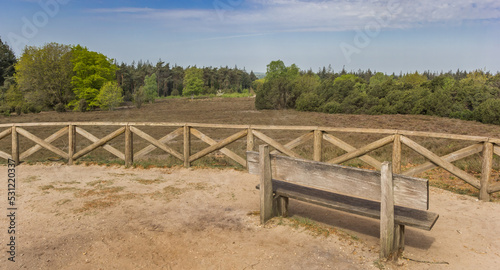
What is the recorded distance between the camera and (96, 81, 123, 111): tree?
4303 cm

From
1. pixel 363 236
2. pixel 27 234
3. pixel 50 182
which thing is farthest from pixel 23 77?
pixel 363 236

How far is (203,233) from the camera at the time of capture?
15.5 ft

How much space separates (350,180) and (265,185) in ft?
4.21

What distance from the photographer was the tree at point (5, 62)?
168ft

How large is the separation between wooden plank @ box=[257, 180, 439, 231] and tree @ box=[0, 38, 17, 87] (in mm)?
58540

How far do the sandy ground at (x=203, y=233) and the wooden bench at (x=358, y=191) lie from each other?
0.34m

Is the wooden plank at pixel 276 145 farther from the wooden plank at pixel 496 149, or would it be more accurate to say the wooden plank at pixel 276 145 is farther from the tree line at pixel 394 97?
the tree line at pixel 394 97

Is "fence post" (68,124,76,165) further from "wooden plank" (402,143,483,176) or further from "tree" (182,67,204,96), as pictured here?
"tree" (182,67,204,96)

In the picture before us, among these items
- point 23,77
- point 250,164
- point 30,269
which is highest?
point 23,77

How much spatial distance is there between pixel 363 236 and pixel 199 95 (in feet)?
260

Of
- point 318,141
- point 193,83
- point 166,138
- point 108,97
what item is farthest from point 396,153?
point 193,83

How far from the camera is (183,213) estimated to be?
18.2 feet

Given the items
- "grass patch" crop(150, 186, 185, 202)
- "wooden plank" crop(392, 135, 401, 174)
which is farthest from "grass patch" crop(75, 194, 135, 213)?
"wooden plank" crop(392, 135, 401, 174)

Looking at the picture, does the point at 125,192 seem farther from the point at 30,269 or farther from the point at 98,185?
the point at 30,269
